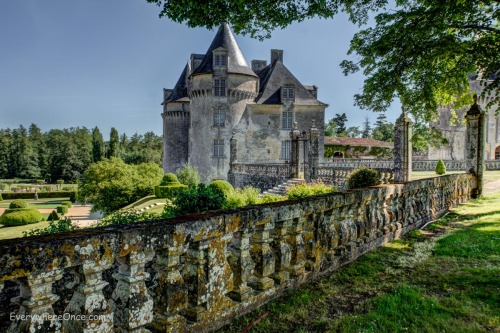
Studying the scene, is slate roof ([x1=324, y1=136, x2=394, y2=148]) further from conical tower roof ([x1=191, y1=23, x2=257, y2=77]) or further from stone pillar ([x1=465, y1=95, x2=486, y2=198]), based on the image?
stone pillar ([x1=465, y1=95, x2=486, y2=198])

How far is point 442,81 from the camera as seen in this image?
8.98m

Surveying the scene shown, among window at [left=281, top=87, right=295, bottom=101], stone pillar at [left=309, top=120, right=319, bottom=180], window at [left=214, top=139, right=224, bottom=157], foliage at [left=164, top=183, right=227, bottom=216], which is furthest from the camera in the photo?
window at [left=281, top=87, right=295, bottom=101]

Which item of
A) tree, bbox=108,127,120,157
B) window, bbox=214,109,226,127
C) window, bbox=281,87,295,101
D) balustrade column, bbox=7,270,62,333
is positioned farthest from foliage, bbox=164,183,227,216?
tree, bbox=108,127,120,157

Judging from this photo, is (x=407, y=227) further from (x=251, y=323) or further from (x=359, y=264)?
(x=251, y=323)

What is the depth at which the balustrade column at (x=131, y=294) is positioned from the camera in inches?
80.8

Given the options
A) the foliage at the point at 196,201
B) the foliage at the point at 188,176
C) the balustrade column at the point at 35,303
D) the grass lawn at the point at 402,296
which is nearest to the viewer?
the balustrade column at the point at 35,303

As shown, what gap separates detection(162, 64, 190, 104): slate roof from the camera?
119 ft

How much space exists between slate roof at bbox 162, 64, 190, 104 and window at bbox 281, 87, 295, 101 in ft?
36.0

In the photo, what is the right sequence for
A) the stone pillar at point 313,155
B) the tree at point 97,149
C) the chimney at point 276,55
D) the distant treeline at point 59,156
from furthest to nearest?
the tree at point 97,149
the distant treeline at point 59,156
the chimney at point 276,55
the stone pillar at point 313,155

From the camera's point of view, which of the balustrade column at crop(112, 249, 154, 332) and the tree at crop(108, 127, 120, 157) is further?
the tree at crop(108, 127, 120, 157)

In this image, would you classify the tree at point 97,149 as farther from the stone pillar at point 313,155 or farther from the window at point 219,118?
the stone pillar at point 313,155

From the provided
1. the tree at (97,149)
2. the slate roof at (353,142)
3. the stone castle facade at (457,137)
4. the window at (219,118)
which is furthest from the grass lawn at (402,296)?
the tree at (97,149)

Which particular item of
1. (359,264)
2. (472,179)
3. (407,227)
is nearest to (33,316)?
(359,264)

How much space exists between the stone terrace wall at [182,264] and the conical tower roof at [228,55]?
27.4 m
